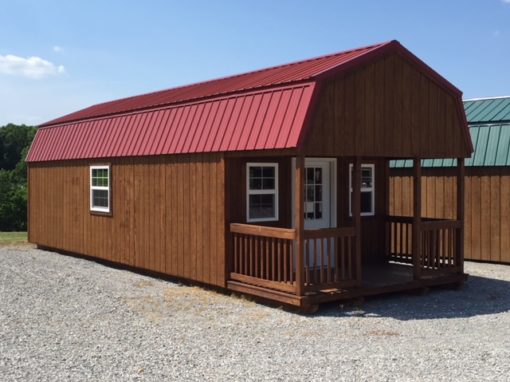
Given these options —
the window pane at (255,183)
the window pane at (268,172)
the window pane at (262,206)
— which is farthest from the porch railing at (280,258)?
the window pane at (268,172)

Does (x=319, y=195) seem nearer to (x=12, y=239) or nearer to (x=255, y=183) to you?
(x=255, y=183)

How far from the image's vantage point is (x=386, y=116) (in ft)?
31.9

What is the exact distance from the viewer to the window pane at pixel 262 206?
1031 centimetres

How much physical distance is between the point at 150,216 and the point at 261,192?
2552 mm

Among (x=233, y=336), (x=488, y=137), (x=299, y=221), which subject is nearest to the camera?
(x=233, y=336)

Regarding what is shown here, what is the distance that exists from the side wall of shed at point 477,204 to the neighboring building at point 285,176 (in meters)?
2.86

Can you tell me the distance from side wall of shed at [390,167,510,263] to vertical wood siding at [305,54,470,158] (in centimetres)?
352

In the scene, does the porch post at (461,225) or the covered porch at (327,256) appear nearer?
the covered porch at (327,256)

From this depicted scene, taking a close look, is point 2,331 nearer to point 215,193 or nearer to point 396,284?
point 215,193

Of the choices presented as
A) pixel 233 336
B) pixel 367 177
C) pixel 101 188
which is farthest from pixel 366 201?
pixel 233 336

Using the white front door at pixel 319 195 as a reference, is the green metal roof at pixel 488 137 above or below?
above

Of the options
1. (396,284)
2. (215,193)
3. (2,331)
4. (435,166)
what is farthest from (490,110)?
(2,331)

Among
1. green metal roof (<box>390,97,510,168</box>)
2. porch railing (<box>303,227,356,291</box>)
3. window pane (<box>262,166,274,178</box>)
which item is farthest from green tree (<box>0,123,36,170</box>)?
porch railing (<box>303,227,356,291</box>)

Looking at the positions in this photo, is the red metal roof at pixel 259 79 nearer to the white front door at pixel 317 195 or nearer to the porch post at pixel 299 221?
the porch post at pixel 299 221
